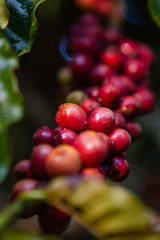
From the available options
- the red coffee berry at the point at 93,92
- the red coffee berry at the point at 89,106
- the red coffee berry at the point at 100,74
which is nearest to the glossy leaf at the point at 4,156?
the red coffee berry at the point at 89,106

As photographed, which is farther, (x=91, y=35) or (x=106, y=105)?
(x=91, y=35)

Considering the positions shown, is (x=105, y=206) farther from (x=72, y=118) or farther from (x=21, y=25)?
(x=21, y=25)

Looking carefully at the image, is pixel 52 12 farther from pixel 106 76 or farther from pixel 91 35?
pixel 106 76

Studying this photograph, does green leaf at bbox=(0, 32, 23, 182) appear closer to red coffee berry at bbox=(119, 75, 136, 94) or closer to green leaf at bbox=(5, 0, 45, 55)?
green leaf at bbox=(5, 0, 45, 55)

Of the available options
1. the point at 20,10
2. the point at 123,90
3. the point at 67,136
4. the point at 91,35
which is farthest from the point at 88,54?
the point at 67,136

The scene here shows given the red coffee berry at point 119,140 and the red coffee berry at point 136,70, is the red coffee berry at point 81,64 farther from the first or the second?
the red coffee berry at point 119,140

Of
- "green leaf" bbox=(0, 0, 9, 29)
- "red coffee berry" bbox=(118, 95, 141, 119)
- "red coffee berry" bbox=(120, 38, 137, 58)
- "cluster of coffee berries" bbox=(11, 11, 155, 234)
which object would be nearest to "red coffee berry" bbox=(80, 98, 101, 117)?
"cluster of coffee berries" bbox=(11, 11, 155, 234)

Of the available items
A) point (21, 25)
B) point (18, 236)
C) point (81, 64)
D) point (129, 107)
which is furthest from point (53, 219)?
point (81, 64)
